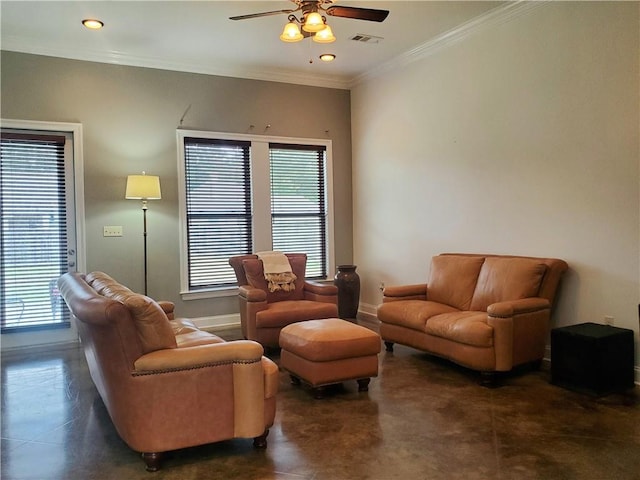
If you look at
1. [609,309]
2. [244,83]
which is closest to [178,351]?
[609,309]

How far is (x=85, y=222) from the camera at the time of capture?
5355 mm

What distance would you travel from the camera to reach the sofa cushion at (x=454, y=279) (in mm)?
4586

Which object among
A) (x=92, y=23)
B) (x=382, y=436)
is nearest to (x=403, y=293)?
(x=382, y=436)

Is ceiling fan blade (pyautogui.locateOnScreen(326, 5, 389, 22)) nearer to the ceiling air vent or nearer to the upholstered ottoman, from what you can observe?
the ceiling air vent

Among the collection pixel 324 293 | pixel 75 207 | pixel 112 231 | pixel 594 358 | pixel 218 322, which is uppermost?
pixel 75 207

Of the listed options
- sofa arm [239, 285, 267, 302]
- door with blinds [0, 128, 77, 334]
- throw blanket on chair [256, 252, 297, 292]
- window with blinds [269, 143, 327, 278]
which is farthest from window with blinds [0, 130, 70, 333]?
window with blinds [269, 143, 327, 278]

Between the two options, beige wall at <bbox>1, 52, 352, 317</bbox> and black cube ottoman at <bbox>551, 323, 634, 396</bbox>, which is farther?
beige wall at <bbox>1, 52, 352, 317</bbox>

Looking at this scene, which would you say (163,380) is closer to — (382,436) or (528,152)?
(382,436)

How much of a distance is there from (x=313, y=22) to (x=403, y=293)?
273 centimetres

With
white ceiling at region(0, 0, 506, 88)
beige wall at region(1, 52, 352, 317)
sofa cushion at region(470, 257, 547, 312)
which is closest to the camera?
sofa cushion at region(470, 257, 547, 312)

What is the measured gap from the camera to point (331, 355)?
3547mm

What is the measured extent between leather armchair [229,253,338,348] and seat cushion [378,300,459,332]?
63cm

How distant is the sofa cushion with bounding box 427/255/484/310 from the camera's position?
15.0ft

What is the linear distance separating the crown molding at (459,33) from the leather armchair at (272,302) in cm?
264
